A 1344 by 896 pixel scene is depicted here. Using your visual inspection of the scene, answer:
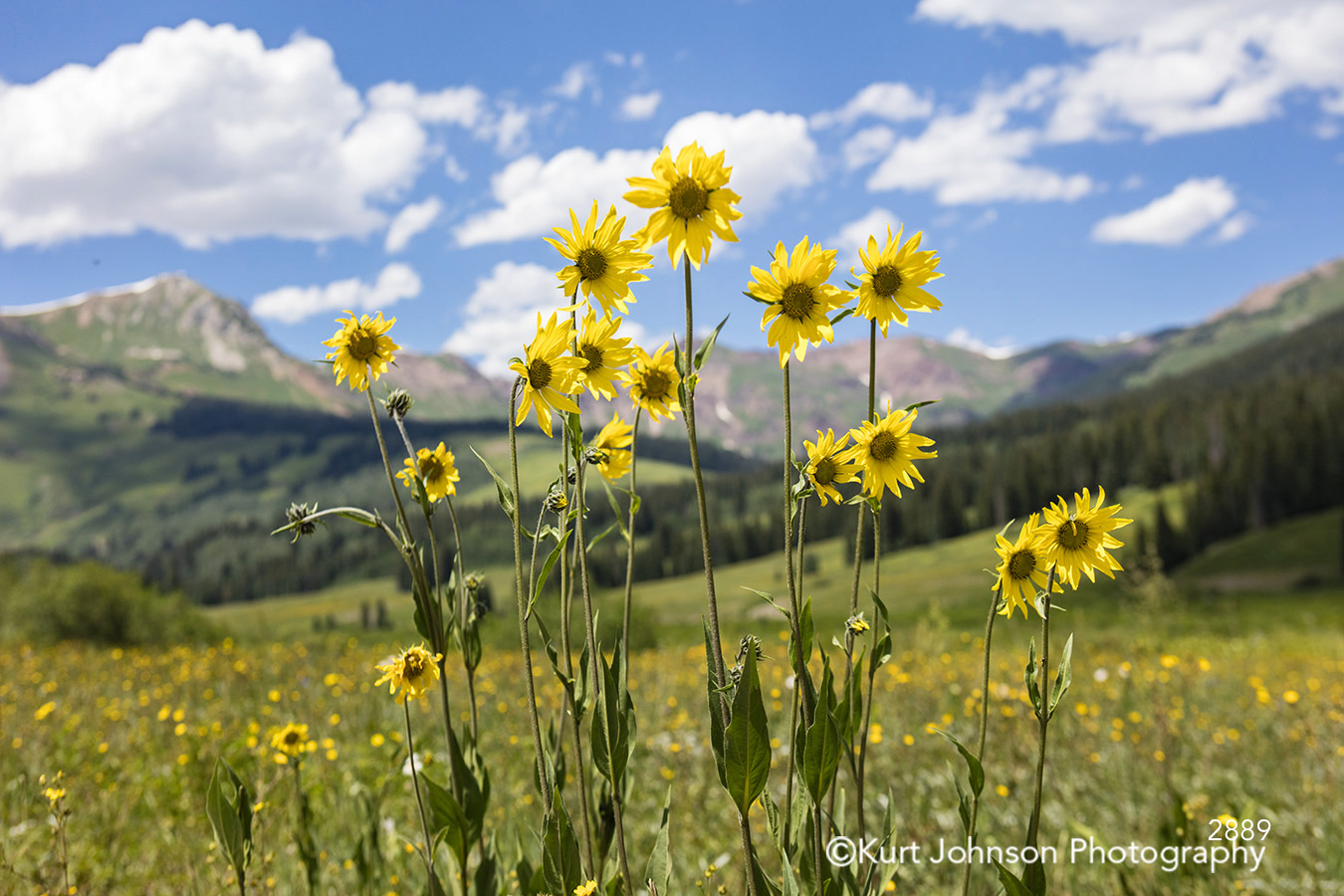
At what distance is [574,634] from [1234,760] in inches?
500

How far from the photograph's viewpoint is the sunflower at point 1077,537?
2.36 metres

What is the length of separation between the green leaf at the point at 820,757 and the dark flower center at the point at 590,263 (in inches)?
54.9

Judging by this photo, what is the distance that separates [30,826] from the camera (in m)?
4.84

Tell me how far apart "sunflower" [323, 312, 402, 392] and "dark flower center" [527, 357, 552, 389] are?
2.18 feet

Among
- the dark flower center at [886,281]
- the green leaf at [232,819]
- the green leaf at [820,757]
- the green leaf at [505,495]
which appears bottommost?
the green leaf at [232,819]

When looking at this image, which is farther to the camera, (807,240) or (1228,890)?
(1228,890)

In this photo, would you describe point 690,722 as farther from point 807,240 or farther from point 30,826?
point 807,240

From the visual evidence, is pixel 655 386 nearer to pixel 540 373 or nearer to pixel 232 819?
pixel 540 373

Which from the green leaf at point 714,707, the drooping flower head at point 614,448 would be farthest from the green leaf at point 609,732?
the drooping flower head at point 614,448

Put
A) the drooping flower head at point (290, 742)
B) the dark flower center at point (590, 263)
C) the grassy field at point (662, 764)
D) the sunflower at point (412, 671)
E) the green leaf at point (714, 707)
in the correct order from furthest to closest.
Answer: the grassy field at point (662, 764) < the drooping flower head at point (290, 742) < the sunflower at point (412, 671) < the dark flower center at point (590, 263) < the green leaf at point (714, 707)

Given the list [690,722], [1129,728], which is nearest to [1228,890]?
[1129,728]

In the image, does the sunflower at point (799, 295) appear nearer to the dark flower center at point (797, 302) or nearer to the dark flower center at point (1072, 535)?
the dark flower center at point (797, 302)

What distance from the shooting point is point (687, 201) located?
2.01 meters

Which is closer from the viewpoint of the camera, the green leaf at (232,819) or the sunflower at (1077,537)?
the sunflower at (1077,537)
